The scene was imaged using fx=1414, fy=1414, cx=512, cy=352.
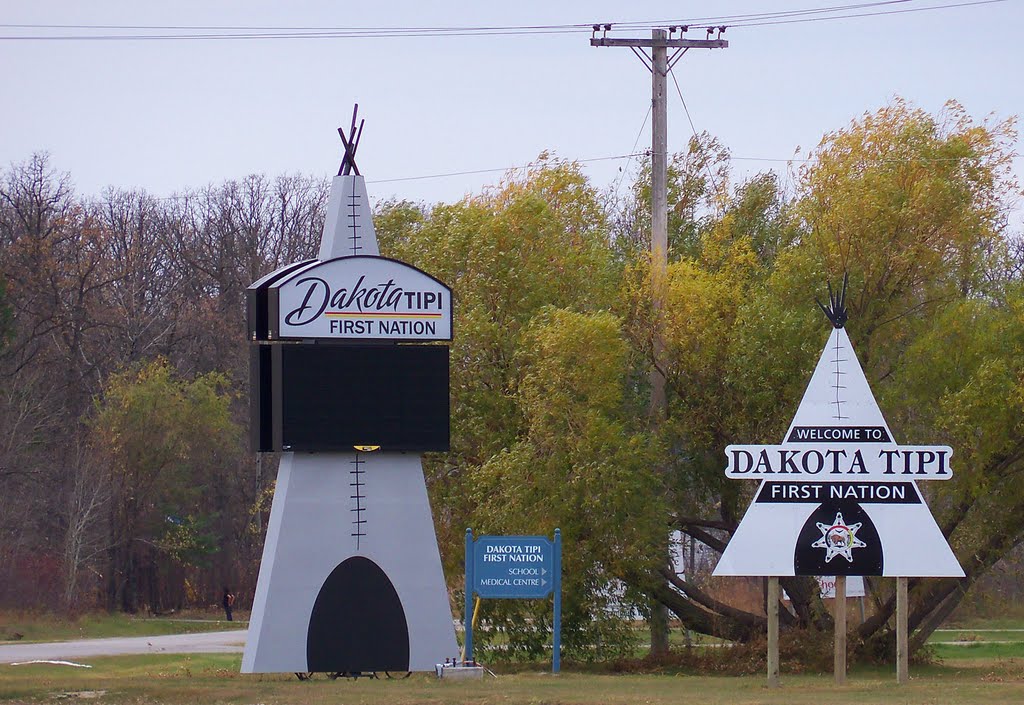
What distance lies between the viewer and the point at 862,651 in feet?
95.9

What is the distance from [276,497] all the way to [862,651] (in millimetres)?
13309

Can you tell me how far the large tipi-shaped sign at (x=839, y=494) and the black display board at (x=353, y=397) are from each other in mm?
5291

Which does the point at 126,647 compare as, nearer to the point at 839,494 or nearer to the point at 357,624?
the point at 357,624

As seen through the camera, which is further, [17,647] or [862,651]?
[17,647]

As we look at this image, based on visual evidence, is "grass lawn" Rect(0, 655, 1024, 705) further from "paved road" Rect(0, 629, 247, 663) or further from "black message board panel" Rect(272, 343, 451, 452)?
"paved road" Rect(0, 629, 247, 663)

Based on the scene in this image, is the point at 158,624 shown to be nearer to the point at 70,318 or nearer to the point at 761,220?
the point at 70,318

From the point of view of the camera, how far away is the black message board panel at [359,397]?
22391 millimetres

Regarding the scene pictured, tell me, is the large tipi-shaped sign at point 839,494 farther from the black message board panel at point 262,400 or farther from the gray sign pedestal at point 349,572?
the black message board panel at point 262,400

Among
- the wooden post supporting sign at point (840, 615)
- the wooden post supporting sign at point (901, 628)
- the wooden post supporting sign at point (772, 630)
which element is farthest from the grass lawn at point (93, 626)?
the wooden post supporting sign at point (901, 628)

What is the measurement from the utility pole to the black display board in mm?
7515

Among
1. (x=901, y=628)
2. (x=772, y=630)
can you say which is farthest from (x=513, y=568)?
(x=901, y=628)

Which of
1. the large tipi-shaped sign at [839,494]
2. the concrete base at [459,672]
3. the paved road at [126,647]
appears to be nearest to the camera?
the large tipi-shaped sign at [839,494]

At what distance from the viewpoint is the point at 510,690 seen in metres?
19.3

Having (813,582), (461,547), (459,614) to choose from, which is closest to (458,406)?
(461,547)
